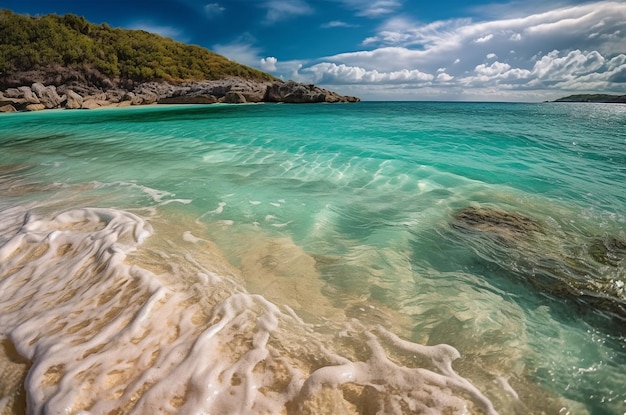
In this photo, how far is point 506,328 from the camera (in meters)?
2.80

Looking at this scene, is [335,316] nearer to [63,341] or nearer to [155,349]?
[155,349]

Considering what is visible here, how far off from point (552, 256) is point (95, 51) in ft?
261

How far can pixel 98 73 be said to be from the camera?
189 feet

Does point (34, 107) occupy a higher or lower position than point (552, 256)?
higher

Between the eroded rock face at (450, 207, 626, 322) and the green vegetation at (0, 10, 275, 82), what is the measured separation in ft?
237

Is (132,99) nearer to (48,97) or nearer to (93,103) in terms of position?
(93,103)

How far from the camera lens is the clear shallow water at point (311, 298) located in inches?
82.7

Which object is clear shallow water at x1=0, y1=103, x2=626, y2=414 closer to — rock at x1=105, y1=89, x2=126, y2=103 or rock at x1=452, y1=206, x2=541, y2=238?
rock at x1=452, y1=206, x2=541, y2=238

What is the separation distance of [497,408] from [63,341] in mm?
3157

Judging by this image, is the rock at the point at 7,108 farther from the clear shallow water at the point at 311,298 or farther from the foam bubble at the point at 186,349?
the foam bubble at the point at 186,349

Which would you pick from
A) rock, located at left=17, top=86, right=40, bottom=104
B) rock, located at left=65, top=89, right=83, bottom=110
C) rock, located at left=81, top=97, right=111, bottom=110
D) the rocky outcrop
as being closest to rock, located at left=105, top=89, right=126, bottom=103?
rock, located at left=81, top=97, right=111, bottom=110

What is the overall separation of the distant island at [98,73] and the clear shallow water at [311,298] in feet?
170

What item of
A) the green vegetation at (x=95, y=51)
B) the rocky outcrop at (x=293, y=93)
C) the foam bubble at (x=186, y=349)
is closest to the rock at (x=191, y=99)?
the green vegetation at (x=95, y=51)

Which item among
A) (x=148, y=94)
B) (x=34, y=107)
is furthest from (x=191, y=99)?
(x=34, y=107)
